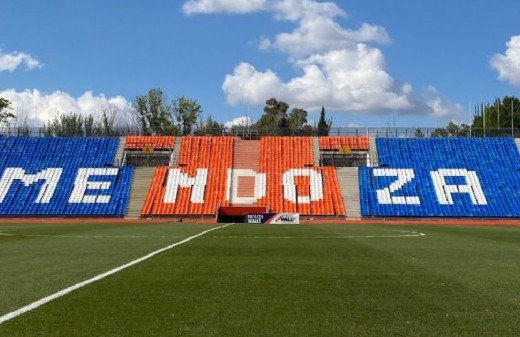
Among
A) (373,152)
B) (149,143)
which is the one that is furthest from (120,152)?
(373,152)

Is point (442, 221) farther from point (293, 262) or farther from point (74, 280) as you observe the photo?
point (74, 280)

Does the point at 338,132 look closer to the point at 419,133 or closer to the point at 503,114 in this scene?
the point at 419,133

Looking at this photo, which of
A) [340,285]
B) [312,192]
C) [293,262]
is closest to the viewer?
[340,285]

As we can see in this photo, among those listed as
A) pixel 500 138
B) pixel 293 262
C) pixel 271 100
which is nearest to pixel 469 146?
pixel 500 138

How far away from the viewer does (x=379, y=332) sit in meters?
6.38

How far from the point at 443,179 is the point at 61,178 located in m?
41.2

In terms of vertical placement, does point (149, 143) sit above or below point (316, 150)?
above

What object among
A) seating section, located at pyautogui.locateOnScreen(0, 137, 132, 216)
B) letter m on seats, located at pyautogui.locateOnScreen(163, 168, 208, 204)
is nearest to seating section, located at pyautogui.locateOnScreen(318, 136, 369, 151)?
letter m on seats, located at pyautogui.locateOnScreen(163, 168, 208, 204)

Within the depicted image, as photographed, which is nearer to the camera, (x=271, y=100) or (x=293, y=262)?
(x=293, y=262)

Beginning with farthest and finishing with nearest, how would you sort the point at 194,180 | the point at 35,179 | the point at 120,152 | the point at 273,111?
the point at 273,111
the point at 120,152
the point at 194,180
the point at 35,179

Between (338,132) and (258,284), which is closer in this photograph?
(258,284)

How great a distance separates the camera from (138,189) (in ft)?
194

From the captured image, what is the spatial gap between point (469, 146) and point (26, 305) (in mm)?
64440

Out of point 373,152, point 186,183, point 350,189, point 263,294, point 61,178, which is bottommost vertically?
point 263,294
